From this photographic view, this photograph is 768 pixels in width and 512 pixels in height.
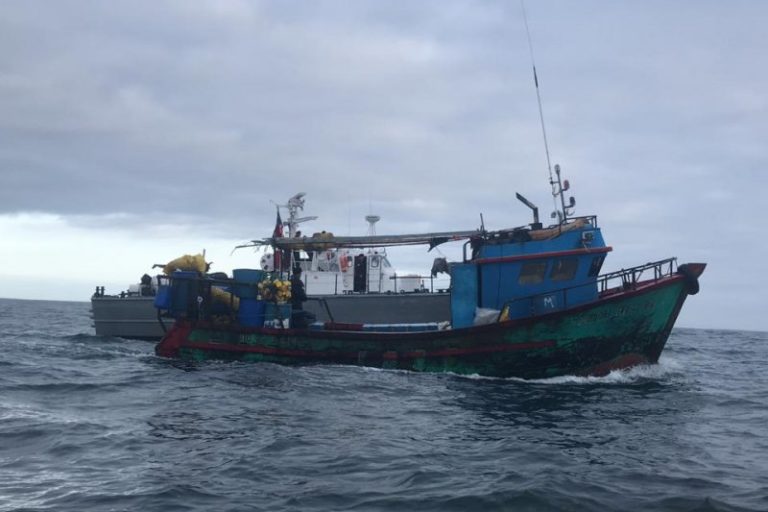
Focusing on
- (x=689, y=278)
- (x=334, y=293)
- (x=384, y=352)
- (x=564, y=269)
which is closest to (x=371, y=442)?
(x=384, y=352)

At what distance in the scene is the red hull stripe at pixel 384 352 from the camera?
1648cm

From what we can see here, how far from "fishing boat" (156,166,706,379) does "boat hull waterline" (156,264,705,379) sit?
0.03 m

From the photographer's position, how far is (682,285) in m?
16.9

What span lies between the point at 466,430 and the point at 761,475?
4.22m

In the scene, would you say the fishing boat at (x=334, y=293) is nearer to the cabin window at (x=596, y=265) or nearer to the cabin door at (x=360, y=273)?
the cabin door at (x=360, y=273)

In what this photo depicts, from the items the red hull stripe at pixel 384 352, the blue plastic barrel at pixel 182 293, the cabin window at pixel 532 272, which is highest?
the cabin window at pixel 532 272

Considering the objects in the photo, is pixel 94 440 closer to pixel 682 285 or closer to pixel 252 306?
pixel 252 306

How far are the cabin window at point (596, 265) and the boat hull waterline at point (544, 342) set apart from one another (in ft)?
3.02

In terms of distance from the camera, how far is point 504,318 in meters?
17.1

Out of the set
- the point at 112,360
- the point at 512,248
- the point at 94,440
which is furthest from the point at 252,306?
the point at 94,440

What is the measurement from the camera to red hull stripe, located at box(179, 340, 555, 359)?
54.1ft

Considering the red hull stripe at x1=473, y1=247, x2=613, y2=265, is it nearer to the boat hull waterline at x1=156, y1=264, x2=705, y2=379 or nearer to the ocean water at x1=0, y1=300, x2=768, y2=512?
the boat hull waterline at x1=156, y1=264, x2=705, y2=379

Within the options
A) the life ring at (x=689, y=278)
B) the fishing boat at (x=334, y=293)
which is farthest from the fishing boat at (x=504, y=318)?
the fishing boat at (x=334, y=293)

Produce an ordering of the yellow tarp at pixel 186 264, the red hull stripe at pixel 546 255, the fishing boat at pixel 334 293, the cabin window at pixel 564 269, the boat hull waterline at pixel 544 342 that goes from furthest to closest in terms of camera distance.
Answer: the fishing boat at pixel 334 293 < the yellow tarp at pixel 186 264 < the cabin window at pixel 564 269 < the red hull stripe at pixel 546 255 < the boat hull waterline at pixel 544 342
